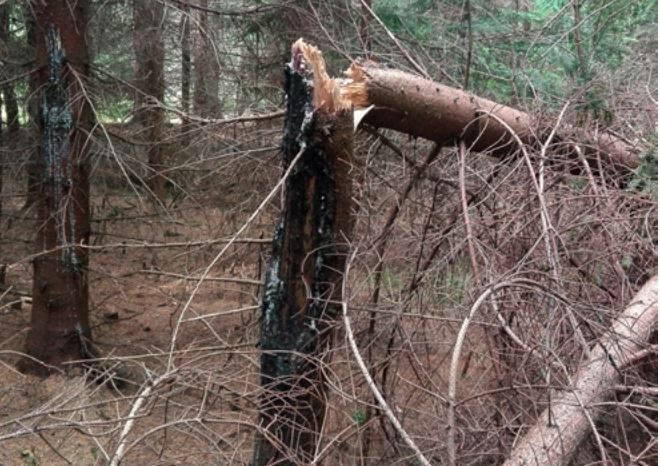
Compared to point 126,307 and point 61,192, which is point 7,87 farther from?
point 126,307

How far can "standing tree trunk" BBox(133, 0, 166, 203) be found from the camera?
6824 mm

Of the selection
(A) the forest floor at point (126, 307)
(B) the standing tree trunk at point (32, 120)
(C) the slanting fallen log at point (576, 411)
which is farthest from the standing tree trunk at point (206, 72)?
(C) the slanting fallen log at point (576, 411)

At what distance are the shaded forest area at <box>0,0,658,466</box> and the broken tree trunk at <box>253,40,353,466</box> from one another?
0.04ft

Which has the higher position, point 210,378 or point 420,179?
point 420,179

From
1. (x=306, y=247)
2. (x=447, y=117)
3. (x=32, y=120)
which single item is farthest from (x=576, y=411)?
(x=32, y=120)

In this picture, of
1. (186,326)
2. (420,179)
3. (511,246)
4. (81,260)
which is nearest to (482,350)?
(511,246)

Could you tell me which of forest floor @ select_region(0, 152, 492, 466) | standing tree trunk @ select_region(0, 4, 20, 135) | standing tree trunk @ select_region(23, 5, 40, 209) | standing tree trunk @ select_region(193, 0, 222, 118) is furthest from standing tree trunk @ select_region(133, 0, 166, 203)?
standing tree trunk @ select_region(0, 4, 20, 135)

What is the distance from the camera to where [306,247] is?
3.71 meters

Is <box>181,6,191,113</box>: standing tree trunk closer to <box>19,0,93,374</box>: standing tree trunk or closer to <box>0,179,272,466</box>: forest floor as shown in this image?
<box>19,0,93,374</box>: standing tree trunk

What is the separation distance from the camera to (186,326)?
8312mm

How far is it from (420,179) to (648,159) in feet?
4.69

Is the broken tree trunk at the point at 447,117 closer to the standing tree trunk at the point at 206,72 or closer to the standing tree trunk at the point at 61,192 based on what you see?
the standing tree trunk at the point at 206,72

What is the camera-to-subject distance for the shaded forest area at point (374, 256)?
3.04 metres

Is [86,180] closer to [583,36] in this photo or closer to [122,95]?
[122,95]
